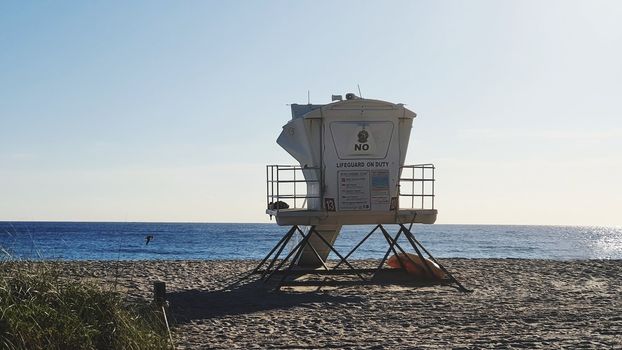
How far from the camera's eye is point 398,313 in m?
16.0

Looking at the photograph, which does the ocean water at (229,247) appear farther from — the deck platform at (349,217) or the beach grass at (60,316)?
the deck platform at (349,217)

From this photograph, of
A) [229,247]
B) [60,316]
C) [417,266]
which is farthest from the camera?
[229,247]

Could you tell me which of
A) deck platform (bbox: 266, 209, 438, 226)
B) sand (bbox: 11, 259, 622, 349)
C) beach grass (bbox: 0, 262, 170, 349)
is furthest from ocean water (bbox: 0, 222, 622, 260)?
deck platform (bbox: 266, 209, 438, 226)

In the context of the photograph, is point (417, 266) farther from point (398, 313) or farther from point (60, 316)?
point (60, 316)

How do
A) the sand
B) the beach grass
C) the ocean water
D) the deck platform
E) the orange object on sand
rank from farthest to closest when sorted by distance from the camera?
the ocean water < the orange object on sand < the deck platform < the sand < the beach grass

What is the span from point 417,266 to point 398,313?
699cm

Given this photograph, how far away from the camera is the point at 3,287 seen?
10578 millimetres

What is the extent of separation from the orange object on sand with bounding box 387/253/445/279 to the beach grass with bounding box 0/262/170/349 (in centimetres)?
1161


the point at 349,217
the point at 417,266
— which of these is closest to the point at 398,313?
the point at 349,217

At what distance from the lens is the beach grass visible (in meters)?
10.1

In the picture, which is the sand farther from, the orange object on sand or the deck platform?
the deck platform

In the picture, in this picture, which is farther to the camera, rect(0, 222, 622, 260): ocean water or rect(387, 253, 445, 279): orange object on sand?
rect(0, 222, 622, 260): ocean water

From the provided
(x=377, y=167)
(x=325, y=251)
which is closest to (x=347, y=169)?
(x=377, y=167)

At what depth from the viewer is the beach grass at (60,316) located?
10.1 meters
